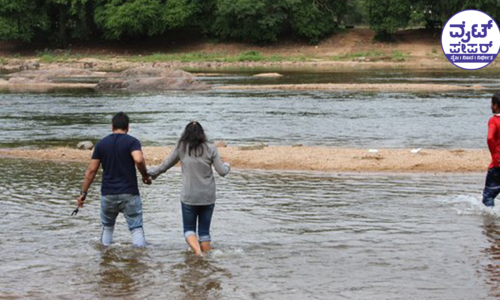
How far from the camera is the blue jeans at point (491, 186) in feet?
33.7

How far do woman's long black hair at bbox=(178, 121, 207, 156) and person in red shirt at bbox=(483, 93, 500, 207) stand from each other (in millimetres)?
3784

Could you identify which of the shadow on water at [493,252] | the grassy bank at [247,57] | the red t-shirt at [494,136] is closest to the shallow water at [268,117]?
the shadow on water at [493,252]

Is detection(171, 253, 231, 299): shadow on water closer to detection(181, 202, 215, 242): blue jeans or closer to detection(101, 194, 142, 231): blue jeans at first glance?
detection(181, 202, 215, 242): blue jeans

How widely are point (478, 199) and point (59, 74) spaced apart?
42.2 metres

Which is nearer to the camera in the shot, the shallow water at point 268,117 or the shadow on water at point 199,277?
the shadow on water at point 199,277

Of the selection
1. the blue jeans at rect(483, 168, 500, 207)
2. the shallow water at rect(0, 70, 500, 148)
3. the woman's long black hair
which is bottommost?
the shallow water at rect(0, 70, 500, 148)

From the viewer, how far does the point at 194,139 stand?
26.6ft

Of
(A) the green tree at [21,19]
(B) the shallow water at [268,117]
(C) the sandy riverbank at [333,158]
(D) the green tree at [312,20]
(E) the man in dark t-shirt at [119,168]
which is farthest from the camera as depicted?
(A) the green tree at [21,19]

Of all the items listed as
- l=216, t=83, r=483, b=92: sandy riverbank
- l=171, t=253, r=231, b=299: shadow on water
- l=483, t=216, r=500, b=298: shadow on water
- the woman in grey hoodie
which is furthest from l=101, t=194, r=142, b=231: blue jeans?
l=216, t=83, r=483, b=92: sandy riverbank

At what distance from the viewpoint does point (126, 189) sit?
842 cm

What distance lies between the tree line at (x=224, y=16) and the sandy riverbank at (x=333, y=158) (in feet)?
170

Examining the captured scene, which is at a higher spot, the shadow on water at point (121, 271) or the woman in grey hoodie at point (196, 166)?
the woman in grey hoodie at point (196, 166)

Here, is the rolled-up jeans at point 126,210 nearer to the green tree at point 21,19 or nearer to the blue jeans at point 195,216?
the blue jeans at point 195,216

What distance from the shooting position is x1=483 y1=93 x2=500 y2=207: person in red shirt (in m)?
9.88
